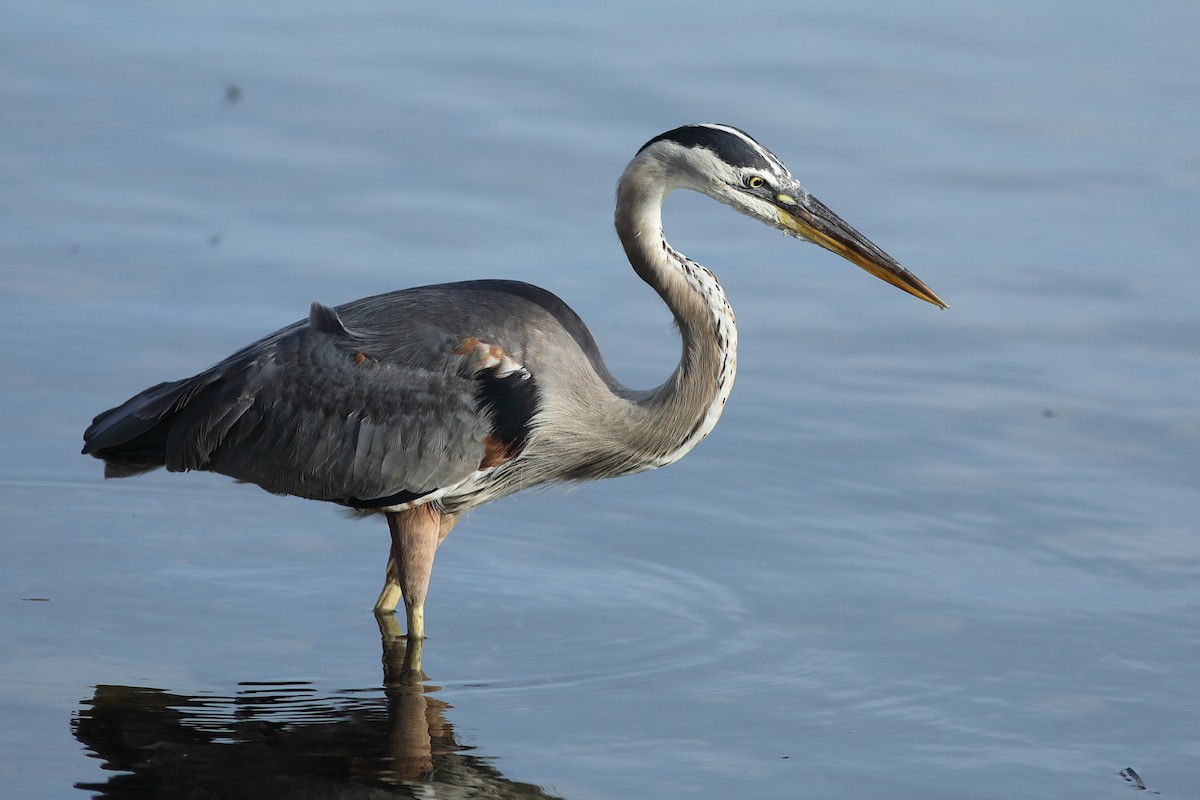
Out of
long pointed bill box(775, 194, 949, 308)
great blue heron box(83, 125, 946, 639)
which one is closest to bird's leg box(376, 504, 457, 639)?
great blue heron box(83, 125, 946, 639)

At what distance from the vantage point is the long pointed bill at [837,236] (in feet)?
24.2

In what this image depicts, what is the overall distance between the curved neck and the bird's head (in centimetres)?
7

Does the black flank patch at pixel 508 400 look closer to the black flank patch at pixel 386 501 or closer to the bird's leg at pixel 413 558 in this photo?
the black flank patch at pixel 386 501

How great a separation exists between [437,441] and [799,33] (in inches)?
307

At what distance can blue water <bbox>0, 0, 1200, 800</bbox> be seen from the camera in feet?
22.5

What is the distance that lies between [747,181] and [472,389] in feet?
4.31

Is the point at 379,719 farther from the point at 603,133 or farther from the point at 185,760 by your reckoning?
the point at 603,133

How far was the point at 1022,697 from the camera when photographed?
23.7 feet

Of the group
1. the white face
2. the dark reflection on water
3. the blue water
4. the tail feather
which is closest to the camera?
the dark reflection on water

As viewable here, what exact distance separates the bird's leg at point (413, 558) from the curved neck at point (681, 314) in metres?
0.90

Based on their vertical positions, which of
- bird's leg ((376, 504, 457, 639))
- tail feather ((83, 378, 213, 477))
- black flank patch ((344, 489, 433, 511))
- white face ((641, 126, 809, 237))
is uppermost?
white face ((641, 126, 809, 237))

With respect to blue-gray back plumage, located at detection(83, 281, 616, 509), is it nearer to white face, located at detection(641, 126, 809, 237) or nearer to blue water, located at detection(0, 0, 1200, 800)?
blue water, located at detection(0, 0, 1200, 800)

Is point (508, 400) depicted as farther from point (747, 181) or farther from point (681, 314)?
point (747, 181)

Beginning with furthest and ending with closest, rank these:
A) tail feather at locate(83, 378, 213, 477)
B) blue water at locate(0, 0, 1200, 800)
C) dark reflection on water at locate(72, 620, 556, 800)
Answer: tail feather at locate(83, 378, 213, 477), blue water at locate(0, 0, 1200, 800), dark reflection on water at locate(72, 620, 556, 800)
